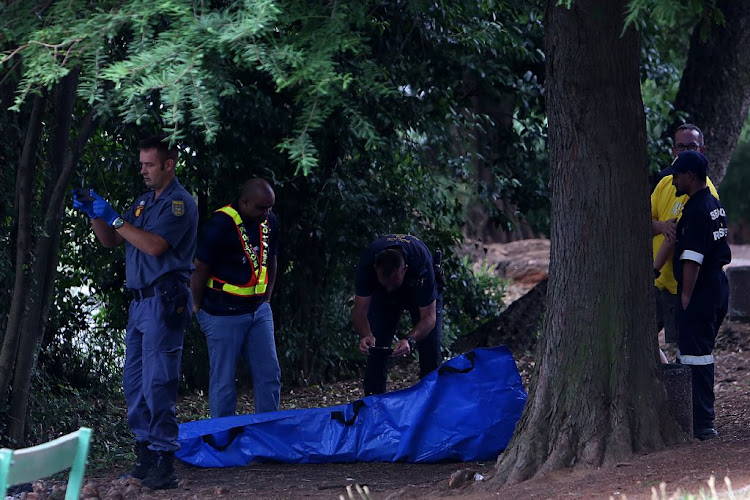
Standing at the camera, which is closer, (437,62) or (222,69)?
(222,69)

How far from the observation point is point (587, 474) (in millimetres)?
5398

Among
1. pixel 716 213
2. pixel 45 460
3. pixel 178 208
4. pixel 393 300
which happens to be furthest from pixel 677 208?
pixel 45 460

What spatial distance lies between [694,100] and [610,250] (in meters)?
4.87

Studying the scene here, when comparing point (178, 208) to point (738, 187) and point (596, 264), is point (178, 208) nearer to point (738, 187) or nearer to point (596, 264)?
point (596, 264)

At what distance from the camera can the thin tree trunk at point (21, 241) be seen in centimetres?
672

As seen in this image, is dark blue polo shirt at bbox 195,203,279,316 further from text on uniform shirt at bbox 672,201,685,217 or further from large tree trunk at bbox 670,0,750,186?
large tree trunk at bbox 670,0,750,186

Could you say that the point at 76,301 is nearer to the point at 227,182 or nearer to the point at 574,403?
the point at 227,182

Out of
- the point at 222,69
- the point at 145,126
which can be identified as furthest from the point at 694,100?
the point at 222,69

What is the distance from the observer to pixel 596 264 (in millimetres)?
5711

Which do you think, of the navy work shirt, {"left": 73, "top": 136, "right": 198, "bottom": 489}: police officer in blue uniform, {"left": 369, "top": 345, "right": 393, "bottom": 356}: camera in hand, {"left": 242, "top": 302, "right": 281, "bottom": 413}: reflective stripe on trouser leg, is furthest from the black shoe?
{"left": 73, "top": 136, "right": 198, "bottom": 489}: police officer in blue uniform

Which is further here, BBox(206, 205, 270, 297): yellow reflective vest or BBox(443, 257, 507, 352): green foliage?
BBox(443, 257, 507, 352): green foliage

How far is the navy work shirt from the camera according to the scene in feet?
21.9

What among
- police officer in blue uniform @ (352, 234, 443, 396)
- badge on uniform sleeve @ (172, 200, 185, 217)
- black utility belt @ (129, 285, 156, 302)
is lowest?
police officer in blue uniform @ (352, 234, 443, 396)

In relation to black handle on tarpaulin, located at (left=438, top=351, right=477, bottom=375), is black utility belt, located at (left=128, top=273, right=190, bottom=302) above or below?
above
